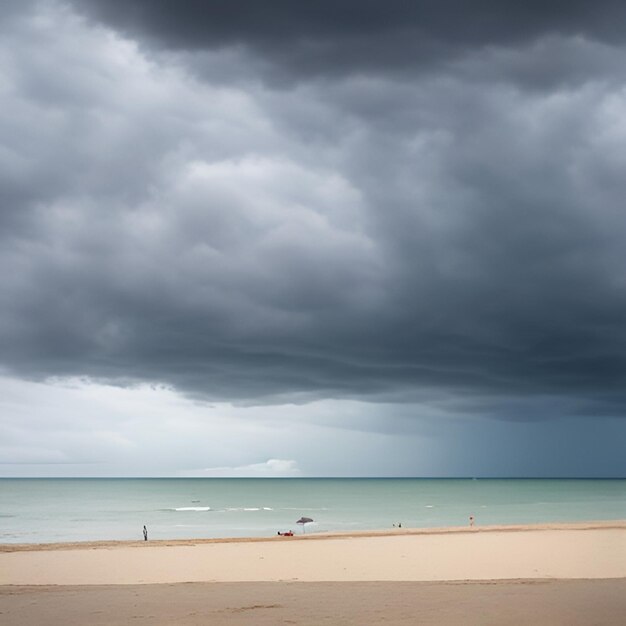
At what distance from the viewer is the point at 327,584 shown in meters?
24.0

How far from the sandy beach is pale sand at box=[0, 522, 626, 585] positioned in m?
0.06

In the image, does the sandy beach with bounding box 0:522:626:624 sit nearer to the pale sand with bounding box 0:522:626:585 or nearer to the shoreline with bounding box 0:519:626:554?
the pale sand with bounding box 0:522:626:585

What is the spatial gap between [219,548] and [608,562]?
2166cm

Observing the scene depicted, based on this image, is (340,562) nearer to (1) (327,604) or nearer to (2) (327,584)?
(2) (327,584)

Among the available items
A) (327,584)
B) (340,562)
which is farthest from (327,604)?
(340,562)

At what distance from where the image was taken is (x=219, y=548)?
4309 cm

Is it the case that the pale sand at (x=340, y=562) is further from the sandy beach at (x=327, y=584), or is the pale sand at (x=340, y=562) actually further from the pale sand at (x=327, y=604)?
the pale sand at (x=327, y=604)

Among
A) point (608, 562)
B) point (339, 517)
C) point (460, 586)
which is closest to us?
point (460, 586)

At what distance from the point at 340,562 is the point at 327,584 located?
10.2 m

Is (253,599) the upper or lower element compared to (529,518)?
upper

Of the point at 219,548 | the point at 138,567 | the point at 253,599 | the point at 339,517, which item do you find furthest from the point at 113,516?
the point at 253,599

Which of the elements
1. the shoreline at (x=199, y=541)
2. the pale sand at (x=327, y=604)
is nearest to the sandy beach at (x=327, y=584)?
the pale sand at (x=327, y=604)

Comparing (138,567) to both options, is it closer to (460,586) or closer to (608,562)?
(460,586)

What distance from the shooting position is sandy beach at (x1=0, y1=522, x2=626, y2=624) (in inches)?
703
